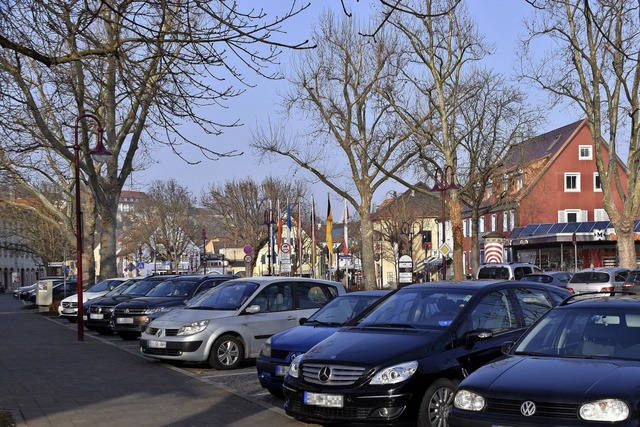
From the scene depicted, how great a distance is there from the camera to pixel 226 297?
1596 cm

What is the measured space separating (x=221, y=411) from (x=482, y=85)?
34.6 meters

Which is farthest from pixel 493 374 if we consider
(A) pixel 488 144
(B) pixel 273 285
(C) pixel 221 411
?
(A) pixel 488 144

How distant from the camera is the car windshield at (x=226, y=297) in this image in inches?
616

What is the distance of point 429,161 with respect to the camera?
1736 inches

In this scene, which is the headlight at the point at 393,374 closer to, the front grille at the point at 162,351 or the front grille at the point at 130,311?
the front grille at the point at 162,351

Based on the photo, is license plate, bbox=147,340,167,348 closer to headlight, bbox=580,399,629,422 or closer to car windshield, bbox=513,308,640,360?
car windshield, bbox=513,308,640,360

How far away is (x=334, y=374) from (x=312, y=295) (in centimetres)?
729

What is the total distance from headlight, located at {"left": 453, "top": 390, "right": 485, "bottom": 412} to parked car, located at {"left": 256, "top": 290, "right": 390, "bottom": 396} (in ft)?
12.3

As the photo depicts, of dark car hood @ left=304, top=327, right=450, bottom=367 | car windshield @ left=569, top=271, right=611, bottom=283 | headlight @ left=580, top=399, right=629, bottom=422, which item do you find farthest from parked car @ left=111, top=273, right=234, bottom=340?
car windshield @ left=569, top=271, right=611, bottom=283

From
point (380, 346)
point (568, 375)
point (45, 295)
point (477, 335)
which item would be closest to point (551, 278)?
point (45, 295)

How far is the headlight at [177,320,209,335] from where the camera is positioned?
592 inches

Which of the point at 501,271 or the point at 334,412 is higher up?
the point at 501,271

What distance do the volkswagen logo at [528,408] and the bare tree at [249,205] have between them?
214ft

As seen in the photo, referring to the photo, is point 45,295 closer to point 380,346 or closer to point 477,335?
point 380,346
